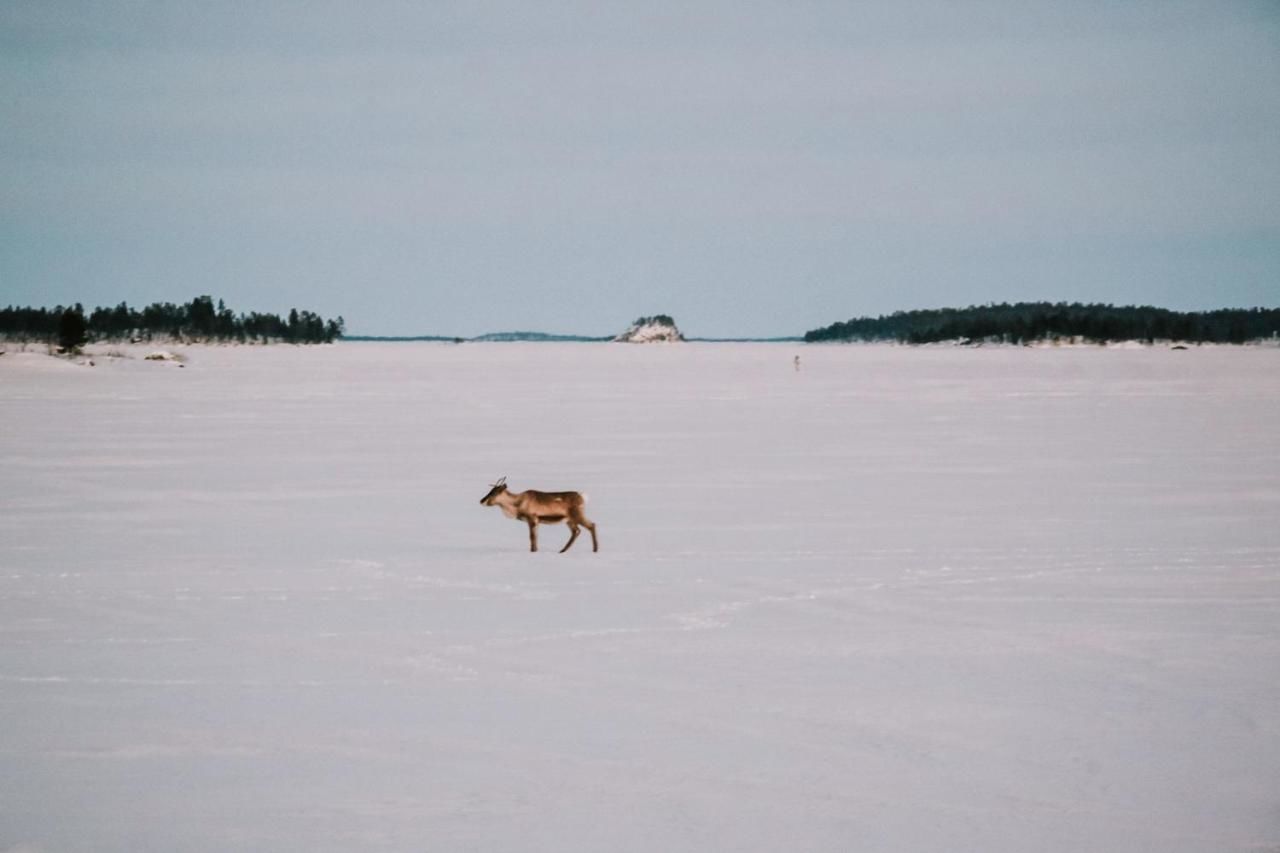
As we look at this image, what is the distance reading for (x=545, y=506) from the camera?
12789 mm

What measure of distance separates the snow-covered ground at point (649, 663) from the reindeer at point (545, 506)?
0.38 m

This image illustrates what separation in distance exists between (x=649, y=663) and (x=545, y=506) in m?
4.41

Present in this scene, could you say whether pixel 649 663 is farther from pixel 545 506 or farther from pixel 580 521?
pixel 545 506

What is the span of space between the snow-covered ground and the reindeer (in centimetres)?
38

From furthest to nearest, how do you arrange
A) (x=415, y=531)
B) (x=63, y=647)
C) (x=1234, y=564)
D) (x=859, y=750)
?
(x=415, y=531)
(x=1234, y=564)
(x=63, y=647)
(x=859, y=750)

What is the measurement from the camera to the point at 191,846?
5.69m

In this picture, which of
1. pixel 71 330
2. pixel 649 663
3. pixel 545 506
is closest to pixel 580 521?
pixel 545 506

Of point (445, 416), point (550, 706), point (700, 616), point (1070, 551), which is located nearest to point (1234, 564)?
point (1070, 551)

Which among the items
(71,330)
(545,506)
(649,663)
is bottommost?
(649,663)

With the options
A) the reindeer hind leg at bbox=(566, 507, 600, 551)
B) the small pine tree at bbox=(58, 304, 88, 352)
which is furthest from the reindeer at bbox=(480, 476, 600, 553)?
the small pine tree at bbox=(58, 304, 88, 352)

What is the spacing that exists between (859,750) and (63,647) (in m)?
5.40

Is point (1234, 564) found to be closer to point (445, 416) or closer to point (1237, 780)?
point (1237, 780)

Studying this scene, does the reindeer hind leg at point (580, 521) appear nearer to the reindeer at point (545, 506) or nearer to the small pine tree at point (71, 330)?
the reindeer at point (545, 506)

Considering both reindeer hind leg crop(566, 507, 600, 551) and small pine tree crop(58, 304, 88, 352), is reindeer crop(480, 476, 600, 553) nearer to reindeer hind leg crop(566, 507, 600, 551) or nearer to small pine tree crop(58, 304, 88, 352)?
reindeer hind leg crop(566, 507, 600, 551)
